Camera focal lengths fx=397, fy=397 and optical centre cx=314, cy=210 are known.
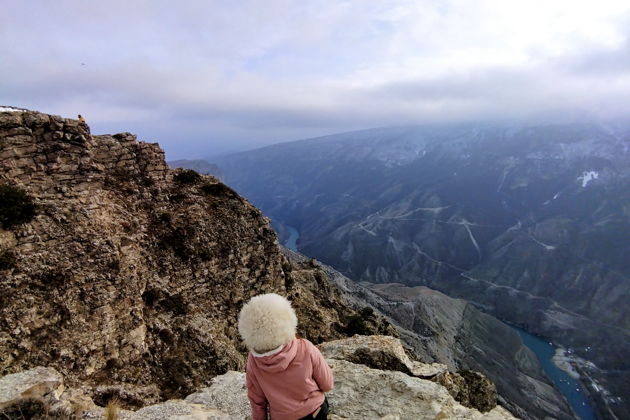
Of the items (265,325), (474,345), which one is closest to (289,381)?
(265,325)

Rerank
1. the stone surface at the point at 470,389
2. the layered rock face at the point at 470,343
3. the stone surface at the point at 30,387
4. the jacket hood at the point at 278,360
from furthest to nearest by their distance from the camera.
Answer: the layered rock face at the point at 470,343
the stone surface at the point at 470,389
the stone surface at the point at 30,387
the jacket hood at the point at 278,360

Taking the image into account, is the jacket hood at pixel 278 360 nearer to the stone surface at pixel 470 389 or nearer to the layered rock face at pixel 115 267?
the stone surface at pixel 470 389

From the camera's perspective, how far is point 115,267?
2119 centimetres

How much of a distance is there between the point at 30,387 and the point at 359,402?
36.3ft

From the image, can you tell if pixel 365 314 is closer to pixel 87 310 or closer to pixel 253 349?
pixel 87 310

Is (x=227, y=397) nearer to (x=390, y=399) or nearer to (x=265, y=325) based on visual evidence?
(x=390, y=399)

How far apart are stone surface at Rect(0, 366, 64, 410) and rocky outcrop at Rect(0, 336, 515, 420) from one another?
727 millimetres

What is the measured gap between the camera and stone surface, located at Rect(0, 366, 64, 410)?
40.9 feet

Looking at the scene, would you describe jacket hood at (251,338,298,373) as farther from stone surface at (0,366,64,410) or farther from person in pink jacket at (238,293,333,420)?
stone surface at (0,366,64,410)

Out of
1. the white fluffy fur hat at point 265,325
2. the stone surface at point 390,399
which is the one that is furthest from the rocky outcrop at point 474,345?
the white fluffy fur hat at point 265,325

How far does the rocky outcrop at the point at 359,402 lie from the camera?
13.1 metres

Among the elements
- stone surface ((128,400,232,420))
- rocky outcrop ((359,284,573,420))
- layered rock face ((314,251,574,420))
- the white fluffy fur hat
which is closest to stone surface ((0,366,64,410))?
stone surface ((128,400,232,420))

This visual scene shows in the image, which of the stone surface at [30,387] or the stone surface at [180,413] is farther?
the stone surface at [180,413]

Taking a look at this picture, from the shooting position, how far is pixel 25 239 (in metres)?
18.8
